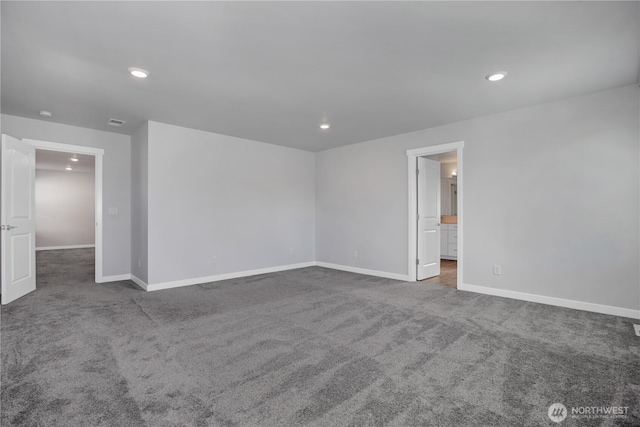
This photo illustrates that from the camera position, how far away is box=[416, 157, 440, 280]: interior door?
523cm

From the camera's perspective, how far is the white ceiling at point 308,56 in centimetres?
210

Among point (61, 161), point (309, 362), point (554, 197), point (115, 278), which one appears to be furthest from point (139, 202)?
point (61, 161)

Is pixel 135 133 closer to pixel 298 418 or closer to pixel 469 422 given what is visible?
pixel 298 418

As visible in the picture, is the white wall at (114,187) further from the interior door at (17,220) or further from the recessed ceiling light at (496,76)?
the recessed ceiling light at (496,76)

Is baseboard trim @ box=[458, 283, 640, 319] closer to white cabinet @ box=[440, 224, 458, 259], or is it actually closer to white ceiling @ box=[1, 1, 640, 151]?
white ceiling @ box=[1, 1, 640, 151]

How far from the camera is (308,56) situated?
2.68 metres

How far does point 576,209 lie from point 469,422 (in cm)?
318

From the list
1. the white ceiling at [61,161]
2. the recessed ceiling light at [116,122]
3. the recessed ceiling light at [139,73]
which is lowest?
the recessed ceiling light at [139,73]

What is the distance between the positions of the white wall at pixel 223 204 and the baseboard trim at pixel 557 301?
3419 mm

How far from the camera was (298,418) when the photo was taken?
1.69 meters

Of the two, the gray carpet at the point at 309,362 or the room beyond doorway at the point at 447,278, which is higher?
the gray carpet at the point at 309,362

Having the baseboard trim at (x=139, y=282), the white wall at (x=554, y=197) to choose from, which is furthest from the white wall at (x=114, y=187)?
the white wall at (x=554, y=197)

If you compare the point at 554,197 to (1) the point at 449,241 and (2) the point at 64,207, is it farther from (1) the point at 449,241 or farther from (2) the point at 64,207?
(2) the point at 64,207

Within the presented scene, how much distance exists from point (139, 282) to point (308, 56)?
169 inches
